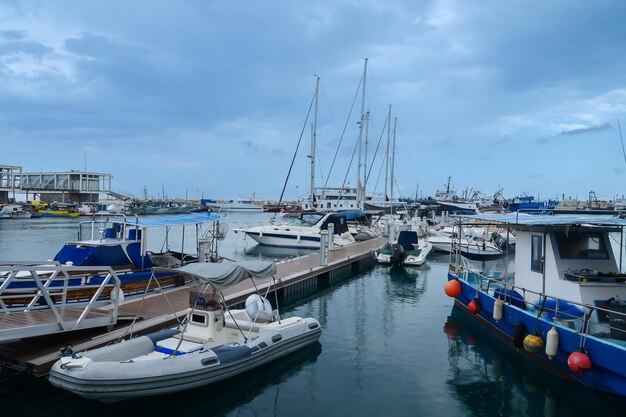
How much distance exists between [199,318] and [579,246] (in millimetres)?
9686

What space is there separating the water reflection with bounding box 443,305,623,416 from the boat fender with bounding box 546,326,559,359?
1182 mm

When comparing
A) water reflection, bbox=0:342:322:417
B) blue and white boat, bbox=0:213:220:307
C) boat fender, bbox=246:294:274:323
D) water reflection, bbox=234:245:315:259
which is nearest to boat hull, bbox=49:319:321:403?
water reflection, bbox=0:342:322:417

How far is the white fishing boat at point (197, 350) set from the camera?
8469 mm

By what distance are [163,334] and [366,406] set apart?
482 cm

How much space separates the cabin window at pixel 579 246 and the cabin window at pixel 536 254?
0.59 metres

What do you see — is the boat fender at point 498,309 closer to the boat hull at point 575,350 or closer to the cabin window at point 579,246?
the boat hull at point 575,350

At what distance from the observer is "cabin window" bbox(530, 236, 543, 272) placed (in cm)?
1252

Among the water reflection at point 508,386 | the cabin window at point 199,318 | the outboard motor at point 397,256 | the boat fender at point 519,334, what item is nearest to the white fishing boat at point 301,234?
the outboard motor at point 397,256

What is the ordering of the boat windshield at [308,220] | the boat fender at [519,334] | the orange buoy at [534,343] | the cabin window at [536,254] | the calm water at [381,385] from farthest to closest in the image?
the boat windshield at [308,220]
the cabin window at [536,254]
the boat fender at [519,334]
the orange buoy at [534,343]
the calm water at [381,385]

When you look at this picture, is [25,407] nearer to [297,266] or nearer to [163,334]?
[163,334]

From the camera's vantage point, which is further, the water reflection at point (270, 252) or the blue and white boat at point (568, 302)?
the water reflection at point (270, 252)

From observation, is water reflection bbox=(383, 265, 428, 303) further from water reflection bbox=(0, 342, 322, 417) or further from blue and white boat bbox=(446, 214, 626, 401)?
water reflection bbox=(0, 342, 322, 417)

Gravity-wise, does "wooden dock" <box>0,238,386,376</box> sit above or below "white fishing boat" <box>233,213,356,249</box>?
below

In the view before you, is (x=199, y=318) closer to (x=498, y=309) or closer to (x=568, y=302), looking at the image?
(x=498, y=309)
